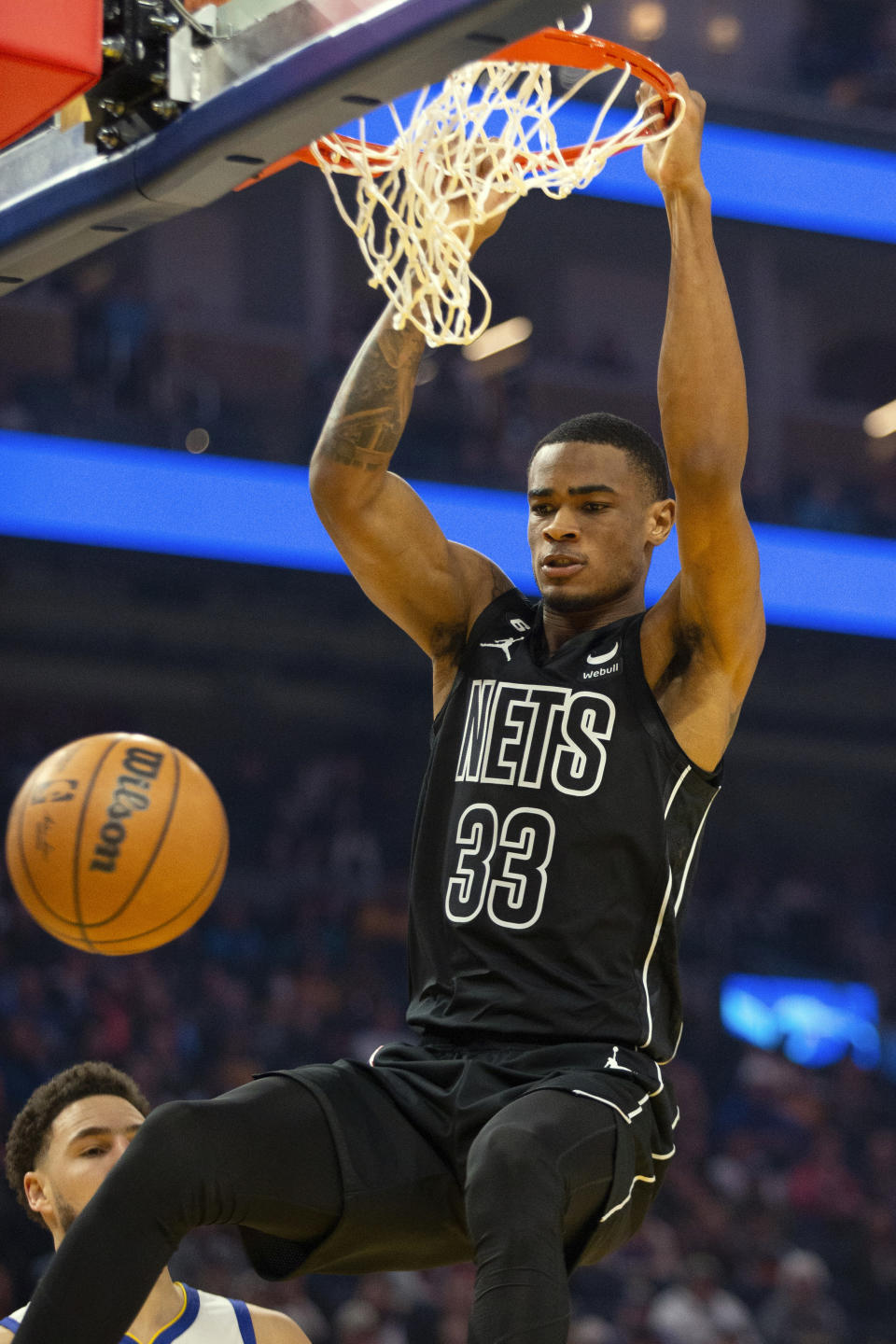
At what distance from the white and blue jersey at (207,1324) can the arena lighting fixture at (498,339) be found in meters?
10.2

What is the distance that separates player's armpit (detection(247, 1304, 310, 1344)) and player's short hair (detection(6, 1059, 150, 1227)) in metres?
0.50

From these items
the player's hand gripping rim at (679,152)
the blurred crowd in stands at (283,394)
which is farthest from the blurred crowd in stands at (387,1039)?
the player's hand gripping rim at (679,152)

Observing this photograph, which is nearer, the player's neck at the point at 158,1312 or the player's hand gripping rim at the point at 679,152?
the player's hand gripping rim at the point at 679,152

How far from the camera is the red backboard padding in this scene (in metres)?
2.50

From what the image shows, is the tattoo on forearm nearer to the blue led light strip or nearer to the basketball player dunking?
the basketball player dunking

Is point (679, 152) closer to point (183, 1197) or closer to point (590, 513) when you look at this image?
point (590, 513)

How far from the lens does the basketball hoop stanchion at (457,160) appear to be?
2777mm

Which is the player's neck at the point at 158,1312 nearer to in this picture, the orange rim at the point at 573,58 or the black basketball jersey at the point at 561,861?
the black basketball jersey at the point at 561,861

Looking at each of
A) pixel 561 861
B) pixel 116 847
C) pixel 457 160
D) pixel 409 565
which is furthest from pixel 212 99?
pixel 116 847

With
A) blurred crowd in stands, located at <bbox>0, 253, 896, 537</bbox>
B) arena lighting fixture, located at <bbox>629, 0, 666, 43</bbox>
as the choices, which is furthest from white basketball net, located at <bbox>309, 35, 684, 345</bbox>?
arena lighting fixture, located at <bbox>629, 0, 666, 43</bbox>

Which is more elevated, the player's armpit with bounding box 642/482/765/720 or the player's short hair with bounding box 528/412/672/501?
the player's short hair with bounding box 528/412/672/501

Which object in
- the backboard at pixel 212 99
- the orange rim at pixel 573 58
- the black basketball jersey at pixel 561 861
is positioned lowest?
the black basketball jersey at pixel 561 861

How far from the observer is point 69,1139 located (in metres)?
3.59

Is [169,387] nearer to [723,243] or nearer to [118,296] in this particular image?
[118,296]
